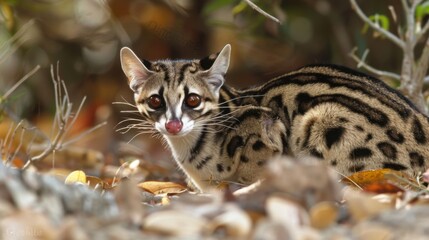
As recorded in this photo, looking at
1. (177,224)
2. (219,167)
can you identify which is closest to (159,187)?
(219,167)

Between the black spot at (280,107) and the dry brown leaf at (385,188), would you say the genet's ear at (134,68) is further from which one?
the dry brown leaf at (385,188)

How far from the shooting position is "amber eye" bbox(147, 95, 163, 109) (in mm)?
5252

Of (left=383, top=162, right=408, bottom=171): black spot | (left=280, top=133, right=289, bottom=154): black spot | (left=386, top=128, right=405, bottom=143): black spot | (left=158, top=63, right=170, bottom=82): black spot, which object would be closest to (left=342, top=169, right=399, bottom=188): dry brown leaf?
(left=383, top=162, right=408, bottom=171): black spot

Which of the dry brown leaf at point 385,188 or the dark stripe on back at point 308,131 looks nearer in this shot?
the dry brown leaf at point 385,188

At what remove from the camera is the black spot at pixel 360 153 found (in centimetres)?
473

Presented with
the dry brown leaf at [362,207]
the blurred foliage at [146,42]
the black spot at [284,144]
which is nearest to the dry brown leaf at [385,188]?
the dry brown leaf at [362,207]

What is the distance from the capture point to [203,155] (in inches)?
208

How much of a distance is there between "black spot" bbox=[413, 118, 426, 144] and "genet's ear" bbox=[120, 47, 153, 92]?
175 centimetres

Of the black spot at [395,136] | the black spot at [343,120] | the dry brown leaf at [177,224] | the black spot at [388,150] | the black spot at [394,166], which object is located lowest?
the black spot at [394,166]

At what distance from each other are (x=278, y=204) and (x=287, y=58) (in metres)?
6.35

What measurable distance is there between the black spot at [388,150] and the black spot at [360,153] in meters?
0.07

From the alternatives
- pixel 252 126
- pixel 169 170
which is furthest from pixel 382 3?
pixel 252 126

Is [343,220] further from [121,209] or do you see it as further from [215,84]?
[215,84]

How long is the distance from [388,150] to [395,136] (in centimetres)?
10
